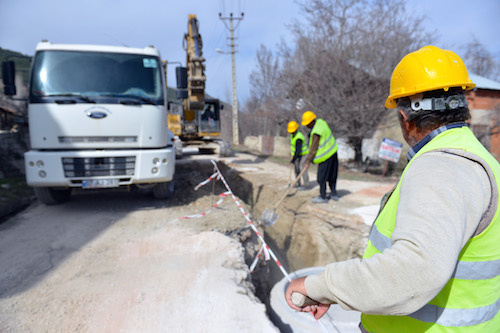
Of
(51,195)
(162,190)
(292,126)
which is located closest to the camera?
(51,195)

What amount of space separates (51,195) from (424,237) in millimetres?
6166

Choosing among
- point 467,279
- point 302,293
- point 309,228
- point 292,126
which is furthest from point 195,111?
point 467,279

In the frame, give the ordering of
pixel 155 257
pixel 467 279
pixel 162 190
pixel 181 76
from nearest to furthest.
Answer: pixel 467 279
pixel 155 257
pixel 181 76
pixel 162 190

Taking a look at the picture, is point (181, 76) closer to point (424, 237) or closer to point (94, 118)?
point (94, 118)

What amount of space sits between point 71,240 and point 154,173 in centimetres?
156

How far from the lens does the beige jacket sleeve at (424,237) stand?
2.64 feet

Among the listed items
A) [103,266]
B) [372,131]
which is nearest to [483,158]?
[103,266]

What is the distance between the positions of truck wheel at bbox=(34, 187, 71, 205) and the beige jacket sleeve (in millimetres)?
5871

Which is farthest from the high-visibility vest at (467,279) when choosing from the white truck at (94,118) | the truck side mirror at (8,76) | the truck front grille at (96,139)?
the truck side mirror at (8,76)

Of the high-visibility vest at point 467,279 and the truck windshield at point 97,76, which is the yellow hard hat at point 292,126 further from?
the high-visibility vest at point 467,279

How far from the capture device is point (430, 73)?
106 cm

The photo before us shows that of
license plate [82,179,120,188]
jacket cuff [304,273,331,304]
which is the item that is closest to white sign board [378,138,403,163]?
license plate [82,179,120,188]

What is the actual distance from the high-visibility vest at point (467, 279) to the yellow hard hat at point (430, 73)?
173 millimetres

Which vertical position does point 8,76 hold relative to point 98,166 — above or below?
above
